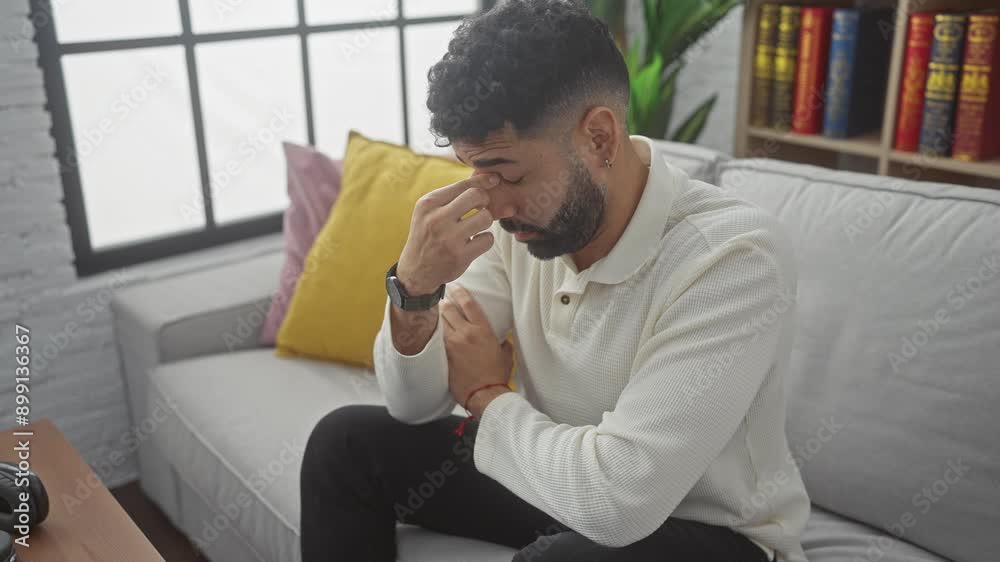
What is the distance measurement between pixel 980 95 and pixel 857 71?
32 cm

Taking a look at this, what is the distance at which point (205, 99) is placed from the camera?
2352 mm

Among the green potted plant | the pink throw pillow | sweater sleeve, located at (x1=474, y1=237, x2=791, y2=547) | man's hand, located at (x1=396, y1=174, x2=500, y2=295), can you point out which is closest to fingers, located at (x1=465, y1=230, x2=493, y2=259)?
man's hand, located at (x1=396, y1=174, x2=500, y2=295)

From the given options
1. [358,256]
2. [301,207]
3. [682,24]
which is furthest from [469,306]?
[682,24]

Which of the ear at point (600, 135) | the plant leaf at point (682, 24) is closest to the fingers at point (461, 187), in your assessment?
the ear at point (600, 135)

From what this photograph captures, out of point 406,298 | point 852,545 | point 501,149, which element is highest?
point 501,149

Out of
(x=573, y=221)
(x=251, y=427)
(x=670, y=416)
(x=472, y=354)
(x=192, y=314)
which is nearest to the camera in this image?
(x=670, y=416)

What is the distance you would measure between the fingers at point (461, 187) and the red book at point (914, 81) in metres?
1.29

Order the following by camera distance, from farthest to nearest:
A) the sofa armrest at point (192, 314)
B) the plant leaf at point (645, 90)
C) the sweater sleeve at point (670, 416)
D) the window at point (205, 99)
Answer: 1. the plant leaf at point (645, 90)
2. the window at point (205, 99)
3. the sofa armrest at point (192, 314)
4. the sweater sleeve at point (670, 416)

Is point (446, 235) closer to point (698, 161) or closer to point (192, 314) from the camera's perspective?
point (698, 161)

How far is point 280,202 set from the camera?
102 inches

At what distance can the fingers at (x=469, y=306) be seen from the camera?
1.21m

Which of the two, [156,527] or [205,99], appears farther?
[205,99]

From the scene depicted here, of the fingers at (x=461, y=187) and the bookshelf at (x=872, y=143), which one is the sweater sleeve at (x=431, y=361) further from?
the bookshelf at (x=872, y=143)

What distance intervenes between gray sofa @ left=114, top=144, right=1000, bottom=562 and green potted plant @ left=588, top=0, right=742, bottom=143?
0.70m
